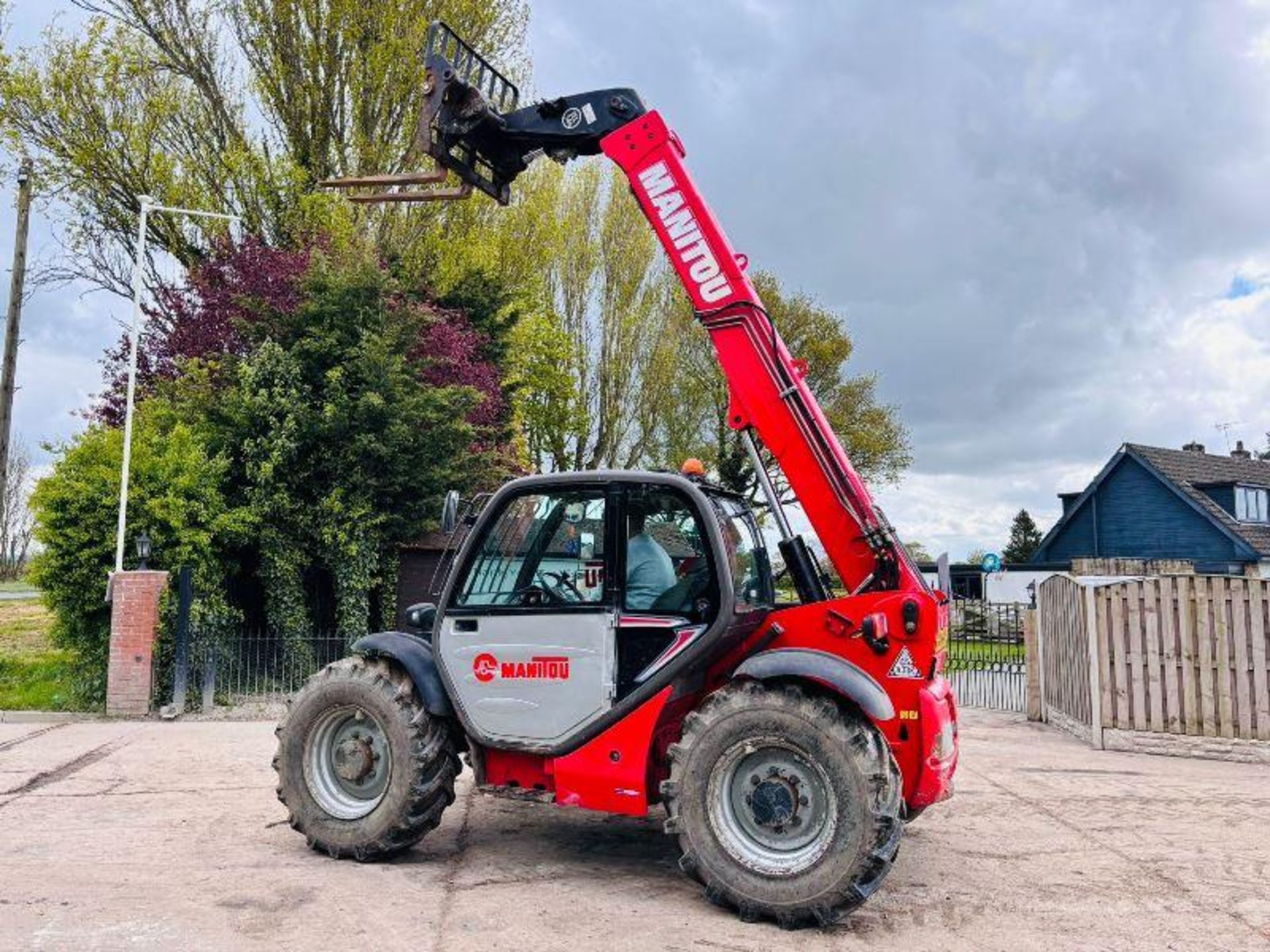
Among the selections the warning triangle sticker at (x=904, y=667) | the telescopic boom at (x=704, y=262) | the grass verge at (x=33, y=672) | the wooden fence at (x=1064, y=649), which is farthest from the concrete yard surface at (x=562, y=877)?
the grass verge at (x=33, y=672)

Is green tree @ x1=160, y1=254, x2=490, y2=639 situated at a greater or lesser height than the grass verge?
greater

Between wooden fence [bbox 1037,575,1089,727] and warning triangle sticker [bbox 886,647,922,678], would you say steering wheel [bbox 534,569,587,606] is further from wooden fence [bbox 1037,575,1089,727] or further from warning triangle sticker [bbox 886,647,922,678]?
wooden fence [bbox 1037,575,1089,727]

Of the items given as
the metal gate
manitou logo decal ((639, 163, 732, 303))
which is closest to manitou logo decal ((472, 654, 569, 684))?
manitou logo decal ((639, 163, 732, 303))

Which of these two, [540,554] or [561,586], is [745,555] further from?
[540,554]

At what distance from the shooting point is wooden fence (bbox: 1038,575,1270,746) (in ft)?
32.0

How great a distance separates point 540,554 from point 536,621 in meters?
0.43

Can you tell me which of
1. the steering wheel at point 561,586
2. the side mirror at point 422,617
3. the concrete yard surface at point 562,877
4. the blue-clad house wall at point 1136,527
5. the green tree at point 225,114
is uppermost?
the green tree at point 225,114

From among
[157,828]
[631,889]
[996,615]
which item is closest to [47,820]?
[157,828]

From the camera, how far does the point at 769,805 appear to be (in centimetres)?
498

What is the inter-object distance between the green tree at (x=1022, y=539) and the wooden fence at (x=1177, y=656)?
143 ft

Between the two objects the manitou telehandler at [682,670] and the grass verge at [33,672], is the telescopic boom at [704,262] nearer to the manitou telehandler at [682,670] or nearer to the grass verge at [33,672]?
the manitou telehandler at [682,670]

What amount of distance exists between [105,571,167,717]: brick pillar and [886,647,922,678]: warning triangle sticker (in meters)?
10.1

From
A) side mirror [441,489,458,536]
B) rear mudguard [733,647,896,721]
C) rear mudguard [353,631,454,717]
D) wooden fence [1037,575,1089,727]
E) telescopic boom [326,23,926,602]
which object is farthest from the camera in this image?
wooden fence [1037,575,1089,727]

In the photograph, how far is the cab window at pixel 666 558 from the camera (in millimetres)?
5383
